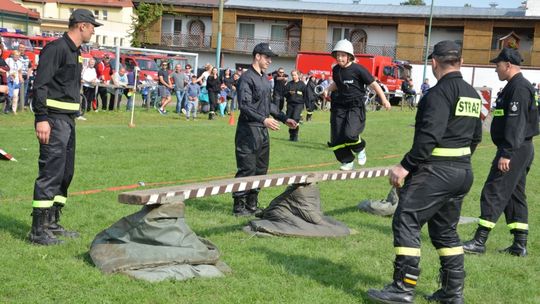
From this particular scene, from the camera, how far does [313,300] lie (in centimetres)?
559

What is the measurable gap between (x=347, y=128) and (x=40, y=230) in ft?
16.7

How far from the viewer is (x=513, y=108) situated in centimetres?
720

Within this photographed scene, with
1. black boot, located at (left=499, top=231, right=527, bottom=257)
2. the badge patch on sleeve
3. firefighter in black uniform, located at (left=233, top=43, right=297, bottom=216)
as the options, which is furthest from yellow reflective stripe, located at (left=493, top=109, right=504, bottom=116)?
firefighter in black uniform, located at (left=233, top=43, right=297, bottom=216)

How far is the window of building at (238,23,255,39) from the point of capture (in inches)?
2474

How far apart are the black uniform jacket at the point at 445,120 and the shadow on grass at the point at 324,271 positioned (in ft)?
4.33

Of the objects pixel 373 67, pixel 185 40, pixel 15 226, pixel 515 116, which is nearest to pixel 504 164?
pixel 515 116

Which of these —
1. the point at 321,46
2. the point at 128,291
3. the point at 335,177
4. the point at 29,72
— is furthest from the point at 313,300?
the point at 321,46

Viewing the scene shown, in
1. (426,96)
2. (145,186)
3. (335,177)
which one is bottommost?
(145,186)

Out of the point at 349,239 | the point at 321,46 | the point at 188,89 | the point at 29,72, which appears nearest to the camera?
the point at 349,239

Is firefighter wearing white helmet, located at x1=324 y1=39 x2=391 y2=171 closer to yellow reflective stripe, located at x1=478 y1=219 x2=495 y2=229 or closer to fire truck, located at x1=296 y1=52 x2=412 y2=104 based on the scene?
yellow reflective stripe, located at x1=478 y1=219 x2=495 y2=229

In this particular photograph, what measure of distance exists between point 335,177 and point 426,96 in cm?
322

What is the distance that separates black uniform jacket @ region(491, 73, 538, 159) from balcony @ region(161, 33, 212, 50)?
56350 mm

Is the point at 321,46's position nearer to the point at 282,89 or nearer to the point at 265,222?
the point at 282,89

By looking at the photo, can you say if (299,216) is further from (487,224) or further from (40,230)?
(40,230)
